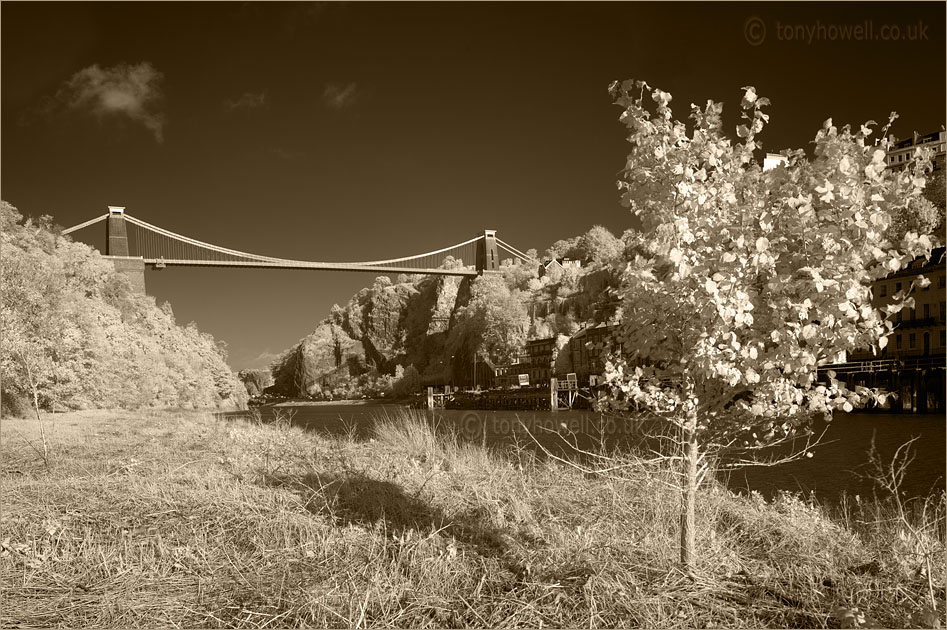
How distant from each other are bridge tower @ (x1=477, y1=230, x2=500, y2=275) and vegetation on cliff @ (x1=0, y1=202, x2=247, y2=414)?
228ft

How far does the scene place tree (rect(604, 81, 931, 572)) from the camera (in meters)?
4.14

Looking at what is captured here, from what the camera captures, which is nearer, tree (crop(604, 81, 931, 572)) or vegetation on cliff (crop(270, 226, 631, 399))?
tree (crop(604, 81, 931, 572))

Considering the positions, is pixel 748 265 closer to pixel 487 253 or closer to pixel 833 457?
pixel 833 457

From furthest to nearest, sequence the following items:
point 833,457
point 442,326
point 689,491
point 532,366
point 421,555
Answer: point 442,326 → point 532,366 → point 833,457 → point 421,555 → point 689,491

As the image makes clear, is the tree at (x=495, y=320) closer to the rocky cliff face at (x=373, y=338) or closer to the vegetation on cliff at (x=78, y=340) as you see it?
the rocky cliff face at (x=373, y=338)

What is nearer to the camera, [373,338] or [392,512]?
[392,512]

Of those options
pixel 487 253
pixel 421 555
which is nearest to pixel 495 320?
pixel 487 253

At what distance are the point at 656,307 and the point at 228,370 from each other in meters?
64.7

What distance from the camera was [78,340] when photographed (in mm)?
27219

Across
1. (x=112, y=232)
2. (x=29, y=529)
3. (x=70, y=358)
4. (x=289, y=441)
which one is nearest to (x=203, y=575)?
(x=29, y=529)

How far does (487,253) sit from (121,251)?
6213 cm

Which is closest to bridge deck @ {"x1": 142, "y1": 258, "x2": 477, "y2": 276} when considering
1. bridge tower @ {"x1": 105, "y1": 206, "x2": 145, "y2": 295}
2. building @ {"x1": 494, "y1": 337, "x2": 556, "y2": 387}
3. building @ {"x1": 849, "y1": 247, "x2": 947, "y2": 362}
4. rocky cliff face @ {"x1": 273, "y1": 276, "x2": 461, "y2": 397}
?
bridge tower @ {"x1": 105, "y1": 206, "x2": 145, "y2": 295}

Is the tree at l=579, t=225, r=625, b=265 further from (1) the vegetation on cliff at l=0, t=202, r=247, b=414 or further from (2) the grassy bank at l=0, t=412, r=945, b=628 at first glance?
(2) the grassy bank at l=0, t=412, r=945, b=628

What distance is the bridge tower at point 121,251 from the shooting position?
256 feet
